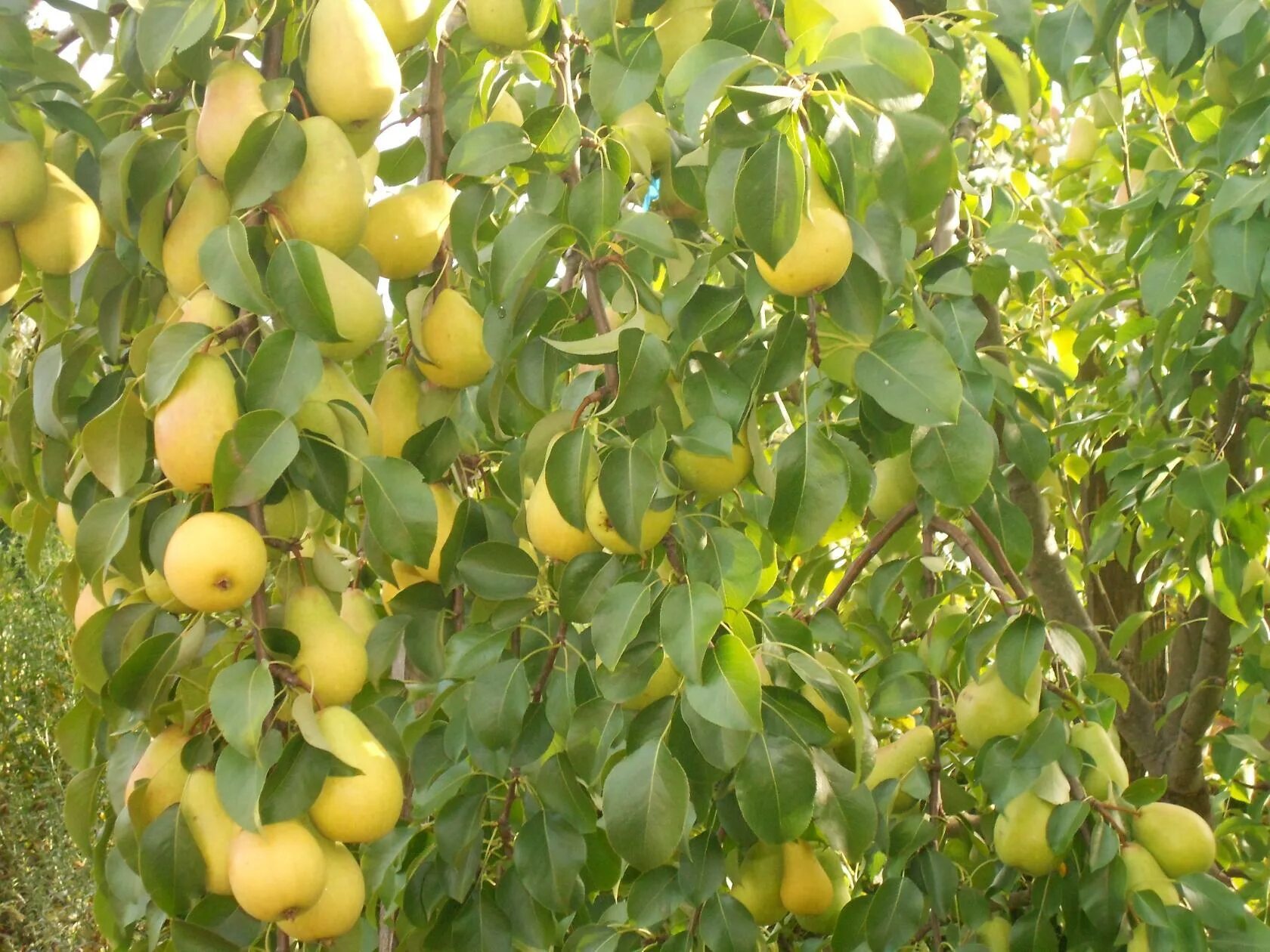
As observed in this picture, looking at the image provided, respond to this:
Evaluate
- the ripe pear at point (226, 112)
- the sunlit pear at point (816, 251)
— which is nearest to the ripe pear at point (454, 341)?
the ripe pear at point (226, 112)

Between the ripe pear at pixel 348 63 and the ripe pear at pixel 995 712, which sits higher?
the ripe pear at pixel 348 63

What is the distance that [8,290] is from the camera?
0.93m

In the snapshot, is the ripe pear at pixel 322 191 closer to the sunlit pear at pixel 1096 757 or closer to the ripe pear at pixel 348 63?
the ripe pear at pixel 348 63

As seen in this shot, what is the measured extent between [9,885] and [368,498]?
3.82 metres

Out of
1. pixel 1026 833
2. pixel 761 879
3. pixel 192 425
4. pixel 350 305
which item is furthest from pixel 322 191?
pixel 1026 833

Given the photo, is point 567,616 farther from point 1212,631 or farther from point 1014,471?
point 1212,631

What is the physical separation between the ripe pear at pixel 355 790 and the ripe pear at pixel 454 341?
32 cm

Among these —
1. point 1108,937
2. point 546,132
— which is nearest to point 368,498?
point 546,132

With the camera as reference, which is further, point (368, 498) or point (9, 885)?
point (9, 885)

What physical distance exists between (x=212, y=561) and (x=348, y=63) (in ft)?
1.20

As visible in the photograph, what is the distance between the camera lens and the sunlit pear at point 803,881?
1068mm

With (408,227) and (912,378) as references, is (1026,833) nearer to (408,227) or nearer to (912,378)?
(912,378)

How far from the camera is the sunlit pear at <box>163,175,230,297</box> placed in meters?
0.87

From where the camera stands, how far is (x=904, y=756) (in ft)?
4.23
